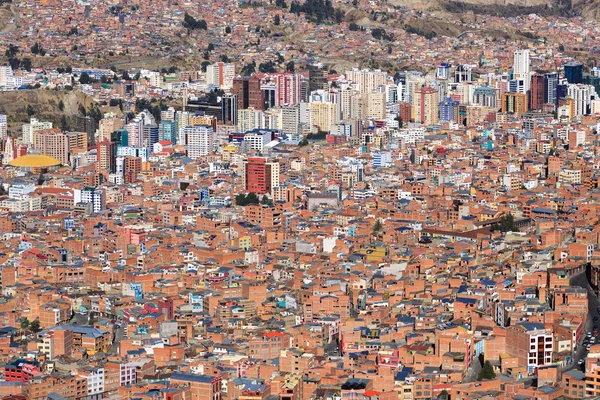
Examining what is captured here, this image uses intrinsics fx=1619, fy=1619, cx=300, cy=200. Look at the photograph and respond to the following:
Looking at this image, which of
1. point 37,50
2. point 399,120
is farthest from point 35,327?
point 37,50

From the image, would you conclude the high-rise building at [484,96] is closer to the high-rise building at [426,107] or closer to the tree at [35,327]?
the high-rise building at [426,107]

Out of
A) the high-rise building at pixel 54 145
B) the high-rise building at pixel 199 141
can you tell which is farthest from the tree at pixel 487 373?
the high-rise building at pixel 54 145

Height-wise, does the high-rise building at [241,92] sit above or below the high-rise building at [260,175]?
above

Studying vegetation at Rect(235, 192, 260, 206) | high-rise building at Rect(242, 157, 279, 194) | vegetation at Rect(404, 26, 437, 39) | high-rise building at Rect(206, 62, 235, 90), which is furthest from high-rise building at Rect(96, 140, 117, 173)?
vegetation at Rect(404, 26, 437, 39)

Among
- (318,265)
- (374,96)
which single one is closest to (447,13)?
(374,96)

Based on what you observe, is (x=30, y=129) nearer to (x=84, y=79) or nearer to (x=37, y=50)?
(x=84, y=79)

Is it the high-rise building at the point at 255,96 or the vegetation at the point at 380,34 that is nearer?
the high-rise building at the point at 255,96
